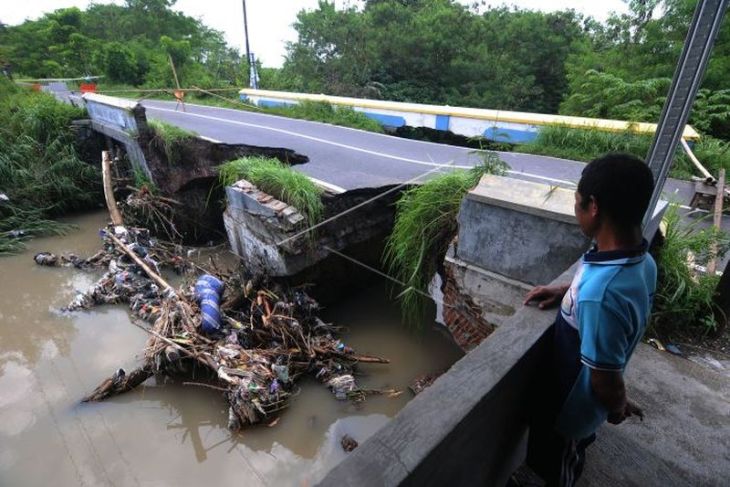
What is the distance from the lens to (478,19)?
69.1 feet

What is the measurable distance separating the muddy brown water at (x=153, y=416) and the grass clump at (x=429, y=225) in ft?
4.73

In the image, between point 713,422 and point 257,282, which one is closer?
point 713,422

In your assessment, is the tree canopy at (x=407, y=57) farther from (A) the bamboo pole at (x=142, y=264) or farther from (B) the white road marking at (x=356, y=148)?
(A) the bamboo pole at (x=142, y=264)

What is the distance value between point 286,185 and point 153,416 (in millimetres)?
3437

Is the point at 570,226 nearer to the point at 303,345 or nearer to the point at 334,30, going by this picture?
the point at 303,345

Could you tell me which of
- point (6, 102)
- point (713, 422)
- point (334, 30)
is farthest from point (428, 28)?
point (713, 422)

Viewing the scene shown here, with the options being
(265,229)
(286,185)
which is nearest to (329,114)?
(286,185)

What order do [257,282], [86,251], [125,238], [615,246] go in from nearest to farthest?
[615,246] → [257,282] → [125,238] → [86,251]

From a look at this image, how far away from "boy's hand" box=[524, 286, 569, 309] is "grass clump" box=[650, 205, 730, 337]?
205 cm

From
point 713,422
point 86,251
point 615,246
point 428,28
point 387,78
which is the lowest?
point 86,251

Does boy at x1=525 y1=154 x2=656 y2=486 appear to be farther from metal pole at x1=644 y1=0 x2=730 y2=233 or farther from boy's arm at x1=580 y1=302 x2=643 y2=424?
metal pole at x1=644 y1=0 x2=730 y2=233

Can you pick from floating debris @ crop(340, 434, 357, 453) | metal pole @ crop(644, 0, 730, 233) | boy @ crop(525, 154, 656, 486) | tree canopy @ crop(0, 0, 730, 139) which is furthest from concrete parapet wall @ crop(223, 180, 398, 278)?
tree canopy @ crop(0, 0, 730, 139)

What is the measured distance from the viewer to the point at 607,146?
26.1ft

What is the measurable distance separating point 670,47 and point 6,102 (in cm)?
2039
